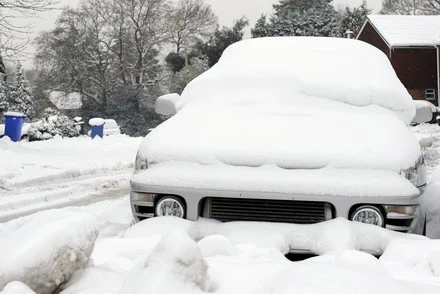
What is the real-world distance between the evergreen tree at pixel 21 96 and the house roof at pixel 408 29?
89.2 ft

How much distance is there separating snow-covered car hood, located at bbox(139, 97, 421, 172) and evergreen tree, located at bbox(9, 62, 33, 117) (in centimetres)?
4033

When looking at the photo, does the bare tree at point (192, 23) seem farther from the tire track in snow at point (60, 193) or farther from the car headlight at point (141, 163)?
the car headlight at point (141, 163)

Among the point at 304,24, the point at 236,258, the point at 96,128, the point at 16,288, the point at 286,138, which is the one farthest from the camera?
the point at 304,24

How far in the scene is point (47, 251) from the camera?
7.57 feet

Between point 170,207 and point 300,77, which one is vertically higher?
point 300,77

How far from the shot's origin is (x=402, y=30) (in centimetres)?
3809

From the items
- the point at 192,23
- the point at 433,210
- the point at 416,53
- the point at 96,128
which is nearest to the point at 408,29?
the point at 416,53

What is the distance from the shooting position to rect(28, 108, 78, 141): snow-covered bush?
20.5 metres

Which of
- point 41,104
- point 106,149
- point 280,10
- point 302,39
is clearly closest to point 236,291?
point 302,39

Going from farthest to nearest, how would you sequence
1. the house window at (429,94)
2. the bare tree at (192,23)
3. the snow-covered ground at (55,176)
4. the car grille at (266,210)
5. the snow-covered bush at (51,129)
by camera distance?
the bare tree at (192,23), the house window at (429,94), the snow-covered bush at (51,129), the snow-covered ground at (55,176), the car grille at (266,210)

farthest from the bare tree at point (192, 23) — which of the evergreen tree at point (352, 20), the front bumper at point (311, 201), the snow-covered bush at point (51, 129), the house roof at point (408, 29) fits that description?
the front bumper at point (311, 201)

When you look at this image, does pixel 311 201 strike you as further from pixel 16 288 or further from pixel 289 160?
pixel 16 288

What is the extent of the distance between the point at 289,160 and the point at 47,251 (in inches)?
60.8

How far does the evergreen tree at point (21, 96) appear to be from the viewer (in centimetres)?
4162
